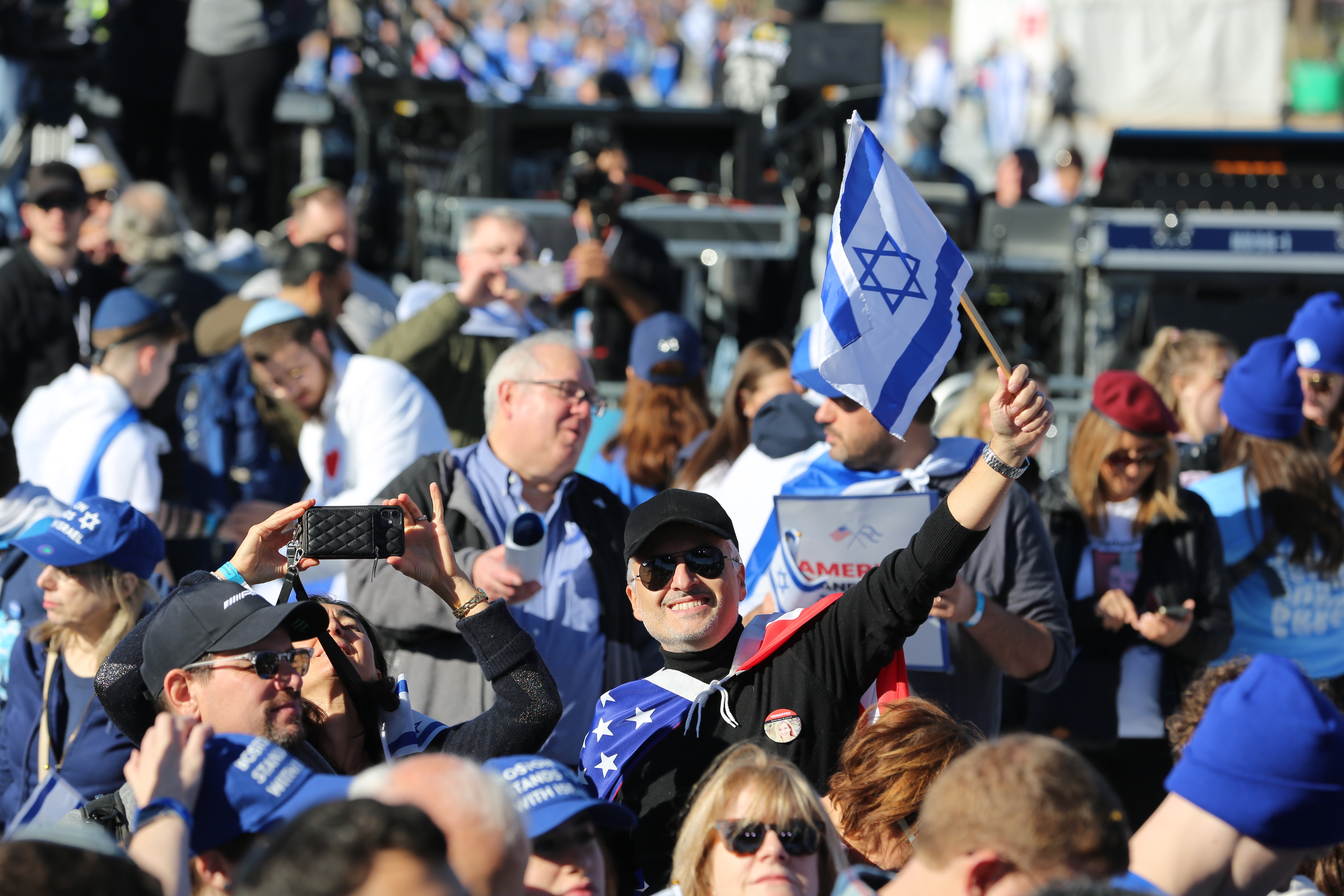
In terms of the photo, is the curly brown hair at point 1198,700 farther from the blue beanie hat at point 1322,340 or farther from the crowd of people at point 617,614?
the blue beanie hat at point 1322,340

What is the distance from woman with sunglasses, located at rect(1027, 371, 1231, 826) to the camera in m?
4.43

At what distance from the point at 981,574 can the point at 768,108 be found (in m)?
6.86

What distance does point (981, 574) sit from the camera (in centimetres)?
399

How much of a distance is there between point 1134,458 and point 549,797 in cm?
262

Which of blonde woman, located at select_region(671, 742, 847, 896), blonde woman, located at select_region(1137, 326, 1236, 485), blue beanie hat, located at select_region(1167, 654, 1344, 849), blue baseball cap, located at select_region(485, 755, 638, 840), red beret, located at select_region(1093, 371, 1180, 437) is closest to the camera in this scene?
blue beanie hat, located at select_region(1167, 654, 1344, 849)

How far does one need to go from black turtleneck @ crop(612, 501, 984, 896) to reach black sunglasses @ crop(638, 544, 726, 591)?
16 cm

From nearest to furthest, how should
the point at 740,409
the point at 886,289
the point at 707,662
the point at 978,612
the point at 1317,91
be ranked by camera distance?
the point at 707,662
the point at 886,289
the point at 978,612
the point at 740,409
the point at 1317,91

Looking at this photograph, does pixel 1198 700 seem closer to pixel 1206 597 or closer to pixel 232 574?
pixel 1206 597

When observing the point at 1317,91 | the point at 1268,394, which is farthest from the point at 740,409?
the point at 1317,91

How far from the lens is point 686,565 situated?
10.4 feet

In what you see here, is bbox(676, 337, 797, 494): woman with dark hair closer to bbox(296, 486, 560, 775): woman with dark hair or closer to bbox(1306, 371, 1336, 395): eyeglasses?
bbox(296, 486, 560, 775): woman with dark hair

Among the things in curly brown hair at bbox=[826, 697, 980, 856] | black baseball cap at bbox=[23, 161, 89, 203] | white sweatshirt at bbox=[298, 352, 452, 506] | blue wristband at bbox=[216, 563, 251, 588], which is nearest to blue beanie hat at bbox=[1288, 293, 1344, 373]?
white sweatshirt at bbox=[298, 352, 452, 506]

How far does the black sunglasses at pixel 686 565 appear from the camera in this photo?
3180 mm

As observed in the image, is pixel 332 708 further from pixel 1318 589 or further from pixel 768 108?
pixel 768 108
